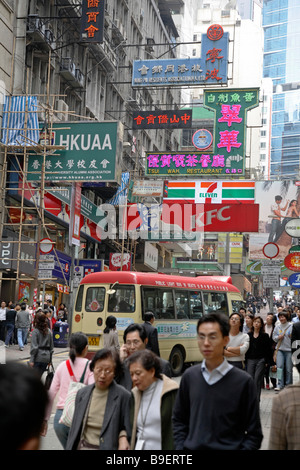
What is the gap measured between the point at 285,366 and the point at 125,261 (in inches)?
881

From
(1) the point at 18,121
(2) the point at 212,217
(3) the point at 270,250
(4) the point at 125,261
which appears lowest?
(3) the point at 270,250

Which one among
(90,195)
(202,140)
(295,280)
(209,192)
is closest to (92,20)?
(202,140)

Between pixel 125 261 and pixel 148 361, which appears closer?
pixel 148 361

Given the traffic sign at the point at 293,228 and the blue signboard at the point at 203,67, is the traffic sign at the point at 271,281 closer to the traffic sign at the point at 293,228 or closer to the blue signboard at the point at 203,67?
the traffic sign at the point at 293,228

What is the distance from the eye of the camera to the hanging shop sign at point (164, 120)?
33.0 meters

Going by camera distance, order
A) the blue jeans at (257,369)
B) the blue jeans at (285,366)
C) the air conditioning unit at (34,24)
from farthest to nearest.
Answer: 1. the air conditioning unit at (34,24)
2. the blue jeans at (285,366)
3. the blue jeans at (257,369)

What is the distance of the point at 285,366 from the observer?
14.0 metres

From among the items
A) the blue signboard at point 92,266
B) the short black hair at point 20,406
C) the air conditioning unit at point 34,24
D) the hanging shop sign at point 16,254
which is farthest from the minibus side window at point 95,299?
the short black hair at point 20,406

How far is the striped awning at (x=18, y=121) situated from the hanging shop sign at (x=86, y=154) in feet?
3.07

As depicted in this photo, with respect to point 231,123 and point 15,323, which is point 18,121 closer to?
point 15,323

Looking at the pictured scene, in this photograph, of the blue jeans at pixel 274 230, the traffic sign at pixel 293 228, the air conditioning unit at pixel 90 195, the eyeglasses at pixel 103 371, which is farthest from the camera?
the blue jeans at pixel 274 230

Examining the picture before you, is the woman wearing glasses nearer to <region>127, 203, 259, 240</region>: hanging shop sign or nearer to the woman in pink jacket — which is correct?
the woman in pink jacket
